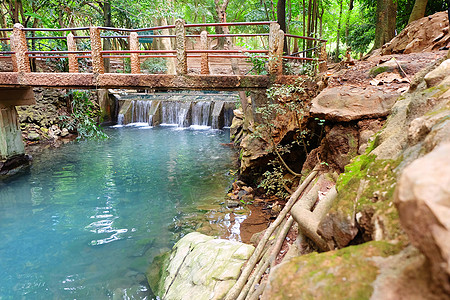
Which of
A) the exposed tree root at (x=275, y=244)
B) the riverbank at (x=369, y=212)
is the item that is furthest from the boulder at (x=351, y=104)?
the exposed tree root at (x=275, y=244)

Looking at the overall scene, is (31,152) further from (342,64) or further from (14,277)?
(342,64)

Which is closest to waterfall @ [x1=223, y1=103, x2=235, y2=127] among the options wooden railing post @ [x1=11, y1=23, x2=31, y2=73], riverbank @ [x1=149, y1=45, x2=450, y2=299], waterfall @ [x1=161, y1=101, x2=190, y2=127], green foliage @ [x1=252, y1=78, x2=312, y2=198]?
waterfall @ [x1=161, y1=101, x2=190, y2=127]

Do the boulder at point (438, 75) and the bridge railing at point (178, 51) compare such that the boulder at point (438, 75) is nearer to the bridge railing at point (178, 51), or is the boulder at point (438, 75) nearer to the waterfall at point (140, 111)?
the bridge railing at point (178, 51)

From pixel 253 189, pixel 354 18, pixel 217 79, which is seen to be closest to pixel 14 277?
pixel 253 189

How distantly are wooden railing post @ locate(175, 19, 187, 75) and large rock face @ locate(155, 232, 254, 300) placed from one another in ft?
15.0

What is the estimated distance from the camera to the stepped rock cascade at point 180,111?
58.4 feet

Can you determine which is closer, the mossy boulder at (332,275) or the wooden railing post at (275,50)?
the mossy boulder at (332,275)

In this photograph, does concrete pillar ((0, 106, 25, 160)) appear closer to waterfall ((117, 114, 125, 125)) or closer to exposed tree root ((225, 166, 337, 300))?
waterfall ((117, 114, 125, 125))

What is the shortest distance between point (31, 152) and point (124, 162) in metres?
4.34

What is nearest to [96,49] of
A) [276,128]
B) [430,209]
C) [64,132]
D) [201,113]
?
[276,128]

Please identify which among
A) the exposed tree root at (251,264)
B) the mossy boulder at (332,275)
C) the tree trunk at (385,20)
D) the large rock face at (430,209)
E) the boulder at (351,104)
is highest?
the tree trunk at (385,20)

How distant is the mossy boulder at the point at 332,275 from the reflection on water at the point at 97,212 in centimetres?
383

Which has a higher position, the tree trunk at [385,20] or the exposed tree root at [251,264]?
the tree trunk at [385,20]

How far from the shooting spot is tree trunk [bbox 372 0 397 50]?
328 inches
